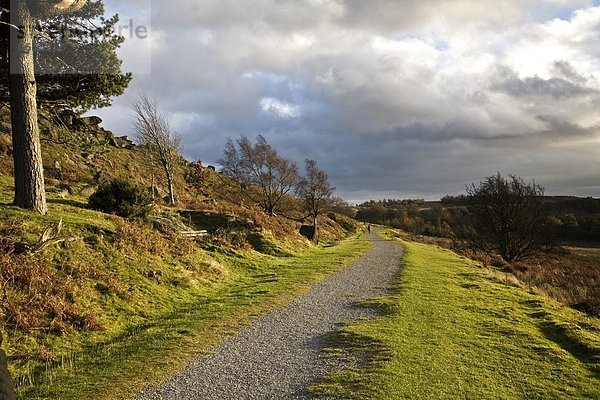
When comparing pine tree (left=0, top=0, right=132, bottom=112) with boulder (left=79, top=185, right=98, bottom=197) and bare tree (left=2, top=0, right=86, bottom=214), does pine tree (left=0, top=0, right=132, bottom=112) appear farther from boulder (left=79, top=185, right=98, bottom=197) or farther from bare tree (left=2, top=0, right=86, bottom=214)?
boulder (left=79, top=185, right=98, bottom=197)

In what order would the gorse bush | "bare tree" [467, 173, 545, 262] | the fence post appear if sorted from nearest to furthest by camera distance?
1. the fence post
2. the gorse bush
3. "bare tree" [467, 173, 545, 262]

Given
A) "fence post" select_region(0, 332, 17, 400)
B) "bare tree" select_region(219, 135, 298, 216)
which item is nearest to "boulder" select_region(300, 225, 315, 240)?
"bare tree" select_region(219, 135, 298, 216)

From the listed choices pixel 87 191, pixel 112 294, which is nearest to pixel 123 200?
pixel 87 191

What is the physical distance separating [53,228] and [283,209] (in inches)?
1930

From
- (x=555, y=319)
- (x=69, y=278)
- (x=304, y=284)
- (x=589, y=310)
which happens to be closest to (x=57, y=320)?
(x=69, y=278)

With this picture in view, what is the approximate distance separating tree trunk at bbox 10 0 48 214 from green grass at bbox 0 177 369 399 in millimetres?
837

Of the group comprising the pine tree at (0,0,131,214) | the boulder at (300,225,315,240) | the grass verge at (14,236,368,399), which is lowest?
the grass verge at (14,236,368,399)

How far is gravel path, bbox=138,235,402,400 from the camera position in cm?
620

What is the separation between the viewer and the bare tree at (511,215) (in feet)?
117

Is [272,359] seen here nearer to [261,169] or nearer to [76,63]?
[76,63]

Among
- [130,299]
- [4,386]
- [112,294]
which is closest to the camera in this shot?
[4,386]

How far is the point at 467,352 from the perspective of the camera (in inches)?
309

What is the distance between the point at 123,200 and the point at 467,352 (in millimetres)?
16836

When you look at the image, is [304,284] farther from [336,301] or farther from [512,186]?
[512,186]
